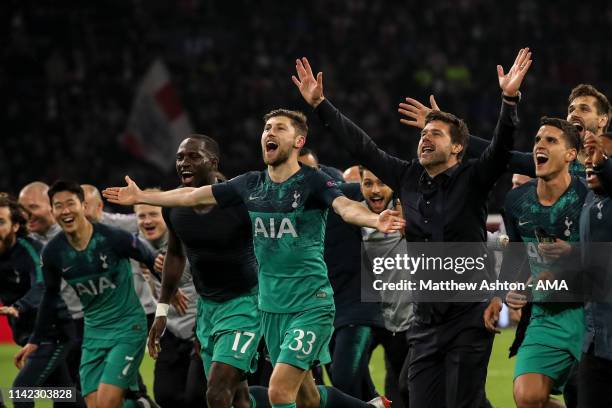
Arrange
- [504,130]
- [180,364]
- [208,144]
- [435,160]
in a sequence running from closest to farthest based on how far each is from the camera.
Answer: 1. [504,130]
2. [435,160]
3. [208,144]
4. [180,364]

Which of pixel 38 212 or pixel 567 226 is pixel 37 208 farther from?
pixel 567 226

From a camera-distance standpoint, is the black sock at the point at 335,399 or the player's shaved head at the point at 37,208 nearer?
the black sock at the point at 335,399

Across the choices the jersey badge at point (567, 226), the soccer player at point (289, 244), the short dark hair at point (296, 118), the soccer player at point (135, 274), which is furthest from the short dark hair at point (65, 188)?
the jersey badge at point (567, 226)

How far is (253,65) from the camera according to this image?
2420cm

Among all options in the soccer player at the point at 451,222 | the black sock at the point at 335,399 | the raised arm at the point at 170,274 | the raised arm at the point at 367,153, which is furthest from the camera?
the raised arm at the point at 170,274

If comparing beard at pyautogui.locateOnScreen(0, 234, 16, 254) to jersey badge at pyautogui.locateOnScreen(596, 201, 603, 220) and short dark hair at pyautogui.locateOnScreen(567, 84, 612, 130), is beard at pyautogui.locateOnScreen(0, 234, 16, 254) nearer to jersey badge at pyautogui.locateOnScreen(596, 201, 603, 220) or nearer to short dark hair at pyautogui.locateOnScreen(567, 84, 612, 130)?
short dark hair at pyautogui.locateOnScreen(567, 84, 612, 130)

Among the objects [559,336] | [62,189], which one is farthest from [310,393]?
[62,189]

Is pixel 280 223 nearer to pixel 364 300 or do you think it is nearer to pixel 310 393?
pixel 310 393

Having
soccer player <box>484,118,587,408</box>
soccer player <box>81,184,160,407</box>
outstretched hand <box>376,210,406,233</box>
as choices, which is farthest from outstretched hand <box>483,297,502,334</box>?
soccer player <box>81,184,160,407</box>

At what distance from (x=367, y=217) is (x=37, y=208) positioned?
16.6 ft

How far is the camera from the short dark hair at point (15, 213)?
8.93m

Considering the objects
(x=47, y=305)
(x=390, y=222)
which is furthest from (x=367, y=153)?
(x=47, y=305)

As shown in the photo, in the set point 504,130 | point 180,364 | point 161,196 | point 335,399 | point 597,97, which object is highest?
point 597,97

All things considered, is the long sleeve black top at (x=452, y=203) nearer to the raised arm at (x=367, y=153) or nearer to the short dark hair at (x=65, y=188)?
the raised arm at (x=367, y=153)
